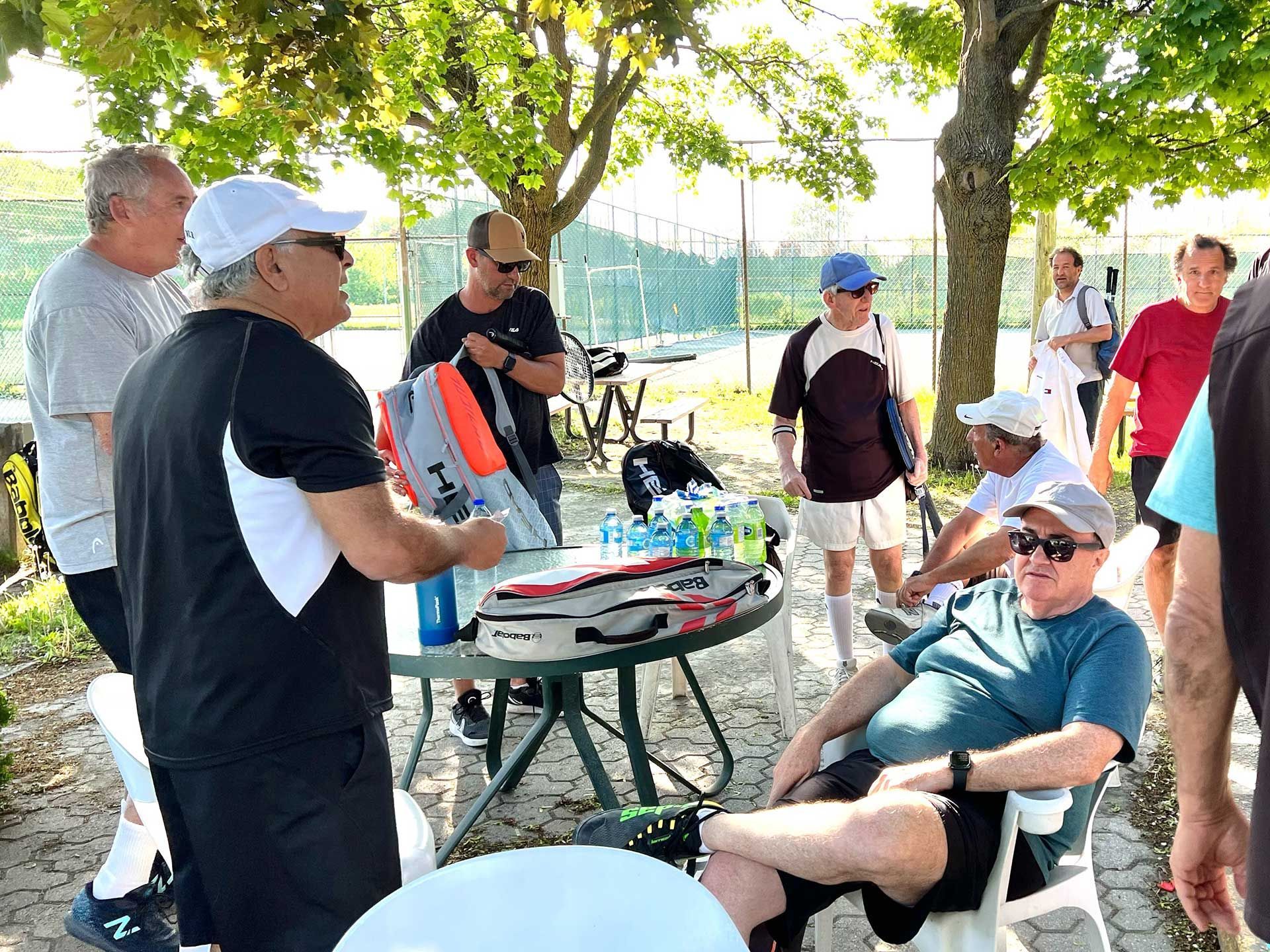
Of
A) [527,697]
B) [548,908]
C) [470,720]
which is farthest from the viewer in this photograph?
[527,697]

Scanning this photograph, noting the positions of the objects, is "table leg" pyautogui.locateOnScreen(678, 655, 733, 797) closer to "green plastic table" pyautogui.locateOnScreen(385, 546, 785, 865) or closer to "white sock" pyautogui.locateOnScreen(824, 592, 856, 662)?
"green plastic table" pyautogui.locateOnScreen(385, 546, 785, 865)

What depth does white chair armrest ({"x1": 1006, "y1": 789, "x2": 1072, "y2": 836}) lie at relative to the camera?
204 cm

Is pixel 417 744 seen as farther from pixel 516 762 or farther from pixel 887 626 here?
pixel 887 626

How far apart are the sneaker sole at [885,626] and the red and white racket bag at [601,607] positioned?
673 millimetres

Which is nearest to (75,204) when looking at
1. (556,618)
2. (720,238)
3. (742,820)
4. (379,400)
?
(379,400)

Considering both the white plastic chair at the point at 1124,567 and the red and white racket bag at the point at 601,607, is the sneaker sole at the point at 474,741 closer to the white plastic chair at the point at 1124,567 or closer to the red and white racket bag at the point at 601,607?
the red and white racket bag at the point at 601,607

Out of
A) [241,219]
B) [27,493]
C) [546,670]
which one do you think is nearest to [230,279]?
[241,219]

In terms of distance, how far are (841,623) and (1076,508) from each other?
7.62ft

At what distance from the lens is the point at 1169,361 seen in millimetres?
4793

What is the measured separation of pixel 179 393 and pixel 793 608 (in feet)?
15.3

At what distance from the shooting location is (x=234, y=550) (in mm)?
1812

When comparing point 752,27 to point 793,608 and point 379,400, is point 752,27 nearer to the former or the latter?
point 793,608

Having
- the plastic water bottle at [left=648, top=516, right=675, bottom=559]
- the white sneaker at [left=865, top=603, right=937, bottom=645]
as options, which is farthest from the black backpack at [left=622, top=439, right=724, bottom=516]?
the white sneaker at [left=865, top=603, right=937, bottom=645]

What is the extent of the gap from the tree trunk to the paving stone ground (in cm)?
410
